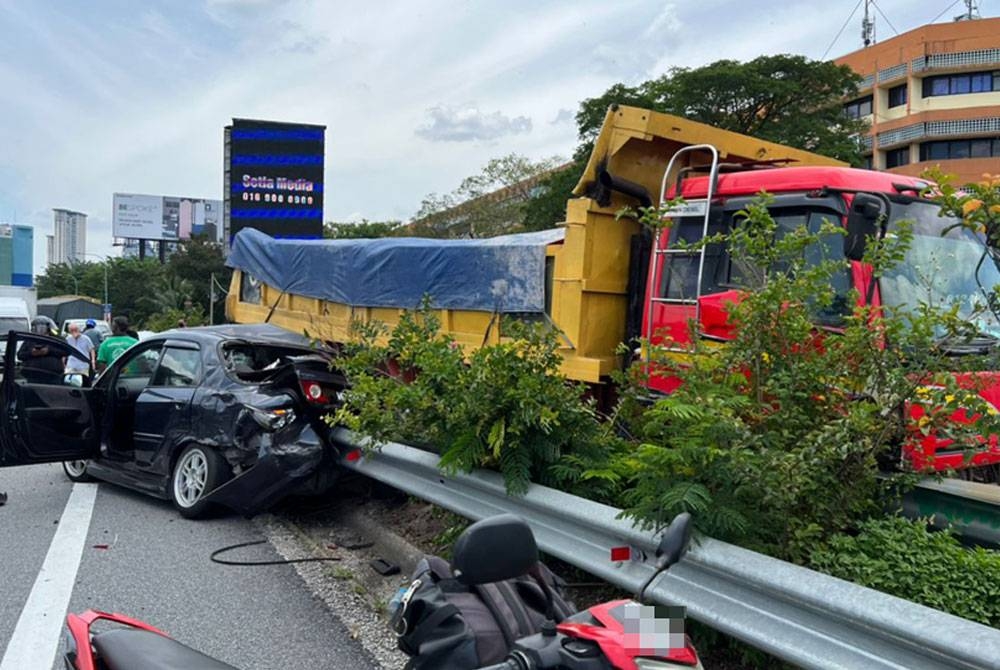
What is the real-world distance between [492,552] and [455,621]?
31cm

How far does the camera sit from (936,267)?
4.90 metres

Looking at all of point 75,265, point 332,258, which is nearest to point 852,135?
point 332,258

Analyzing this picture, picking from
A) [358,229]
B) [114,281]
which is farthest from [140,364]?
[114,281]

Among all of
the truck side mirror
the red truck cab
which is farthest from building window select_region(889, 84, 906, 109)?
the truck side mirror

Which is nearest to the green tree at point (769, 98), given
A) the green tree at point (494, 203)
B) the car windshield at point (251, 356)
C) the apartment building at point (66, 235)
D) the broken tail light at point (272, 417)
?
the green tree at point (494, 203)

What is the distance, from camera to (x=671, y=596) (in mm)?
3115

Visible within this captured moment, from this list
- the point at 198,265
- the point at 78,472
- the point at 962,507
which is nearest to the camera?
the point at 962,507

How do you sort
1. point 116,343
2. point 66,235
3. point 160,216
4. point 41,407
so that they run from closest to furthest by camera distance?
point 41,407
point 116,343
point 160,216
point 66,235

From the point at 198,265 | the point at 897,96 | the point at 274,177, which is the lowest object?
the point at 198,265

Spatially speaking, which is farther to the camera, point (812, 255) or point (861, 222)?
point (812, 255)

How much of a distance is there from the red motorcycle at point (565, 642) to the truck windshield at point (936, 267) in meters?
3.55

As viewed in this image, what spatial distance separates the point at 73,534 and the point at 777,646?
5.36m

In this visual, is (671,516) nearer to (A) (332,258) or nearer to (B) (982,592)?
(B) (982,592)

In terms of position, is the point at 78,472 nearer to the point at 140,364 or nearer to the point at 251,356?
the point at 140,364
